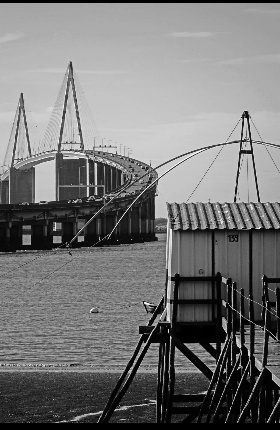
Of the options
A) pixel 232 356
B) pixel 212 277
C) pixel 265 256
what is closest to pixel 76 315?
pixel 265 256

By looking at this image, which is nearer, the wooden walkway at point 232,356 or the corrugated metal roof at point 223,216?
the wooden walkway at point 232,356

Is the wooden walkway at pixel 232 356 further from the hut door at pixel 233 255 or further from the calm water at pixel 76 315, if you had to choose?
the calm water at pixel 76 315

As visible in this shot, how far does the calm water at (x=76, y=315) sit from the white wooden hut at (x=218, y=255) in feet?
40.2

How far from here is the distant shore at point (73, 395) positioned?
2466cm

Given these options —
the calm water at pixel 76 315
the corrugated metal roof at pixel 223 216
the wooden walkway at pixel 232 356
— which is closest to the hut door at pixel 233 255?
the corrugated metal roof at pixel 223 216

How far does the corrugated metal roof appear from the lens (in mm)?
21109

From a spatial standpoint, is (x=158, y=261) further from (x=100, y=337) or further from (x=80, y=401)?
(x=80, y=401)

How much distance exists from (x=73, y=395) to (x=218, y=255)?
9165mm

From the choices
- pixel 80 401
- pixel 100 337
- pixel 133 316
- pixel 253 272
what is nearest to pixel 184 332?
pixel 253 272

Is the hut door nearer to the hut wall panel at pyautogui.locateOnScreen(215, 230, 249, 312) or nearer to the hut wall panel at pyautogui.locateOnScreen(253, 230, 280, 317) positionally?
the hut wall panel at pyautogui.locateOnScreen(215, 230, 249, 312)

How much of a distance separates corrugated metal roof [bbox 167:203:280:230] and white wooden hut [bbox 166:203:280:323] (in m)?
0.02

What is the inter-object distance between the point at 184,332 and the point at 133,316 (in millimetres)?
36922

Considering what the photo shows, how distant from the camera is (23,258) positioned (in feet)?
451

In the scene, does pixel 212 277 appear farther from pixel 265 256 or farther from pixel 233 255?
pixel 265 256
